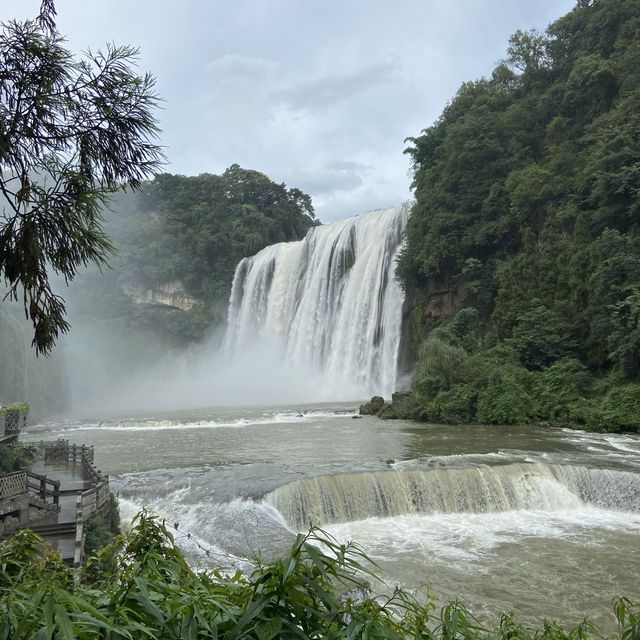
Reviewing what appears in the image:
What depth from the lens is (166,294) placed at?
195 ft

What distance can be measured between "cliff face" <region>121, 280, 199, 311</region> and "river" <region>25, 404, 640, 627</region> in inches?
1652

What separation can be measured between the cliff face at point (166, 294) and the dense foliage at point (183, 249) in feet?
0.36

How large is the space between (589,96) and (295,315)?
24.4 m

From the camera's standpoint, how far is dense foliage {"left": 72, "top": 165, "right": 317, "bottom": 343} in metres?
58.2

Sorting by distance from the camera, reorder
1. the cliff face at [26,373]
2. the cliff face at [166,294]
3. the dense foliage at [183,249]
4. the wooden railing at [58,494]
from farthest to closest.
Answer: the cliff face at [166,294]
the dense foliage at [183,249]
the cliff face at [26,373]
the wooden railing at [58,494]

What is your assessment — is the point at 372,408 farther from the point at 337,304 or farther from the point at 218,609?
the point at 218,609

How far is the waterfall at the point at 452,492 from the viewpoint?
11828 millimetres

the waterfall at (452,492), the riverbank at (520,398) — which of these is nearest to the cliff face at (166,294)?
the riverbank at (520,398)

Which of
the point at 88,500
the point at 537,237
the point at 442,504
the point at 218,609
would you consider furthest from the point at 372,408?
the point at 218,609

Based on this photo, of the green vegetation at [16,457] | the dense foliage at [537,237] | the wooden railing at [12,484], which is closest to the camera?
the wooden railing at [12,484]

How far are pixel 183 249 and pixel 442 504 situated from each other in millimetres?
52342

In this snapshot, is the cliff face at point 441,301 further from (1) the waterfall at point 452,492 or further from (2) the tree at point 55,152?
(2) the tree at point 55,152

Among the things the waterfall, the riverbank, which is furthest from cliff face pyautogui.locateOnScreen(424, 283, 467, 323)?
the waterfall

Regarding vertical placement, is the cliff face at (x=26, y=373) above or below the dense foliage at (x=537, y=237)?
below
